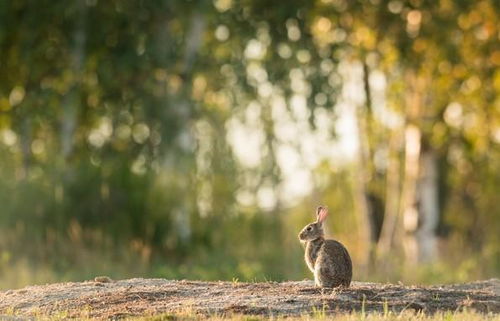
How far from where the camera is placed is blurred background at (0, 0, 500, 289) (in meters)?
26.9

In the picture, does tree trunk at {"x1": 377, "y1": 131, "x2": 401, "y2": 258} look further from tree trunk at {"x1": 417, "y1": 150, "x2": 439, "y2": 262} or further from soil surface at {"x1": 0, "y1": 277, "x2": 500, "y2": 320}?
soil surface at {"x1": 0, "y1": 277, "x2": 500, "y2": 320}

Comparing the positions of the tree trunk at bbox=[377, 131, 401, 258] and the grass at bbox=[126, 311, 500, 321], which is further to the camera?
the tree trunk at bbox=[377, 131, 401, 258]

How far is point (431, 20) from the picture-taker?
3275 cm

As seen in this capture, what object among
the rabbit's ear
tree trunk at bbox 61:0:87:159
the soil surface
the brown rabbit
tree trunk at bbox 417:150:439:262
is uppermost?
tree trunk at bbox 61:0:87:159

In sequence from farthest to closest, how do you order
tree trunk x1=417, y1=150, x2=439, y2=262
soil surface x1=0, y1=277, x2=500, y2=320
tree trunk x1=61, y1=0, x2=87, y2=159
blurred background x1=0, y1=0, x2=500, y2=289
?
tree trunk x1=417, y1=150, x2=439, y2=262 → tree trunk x1=61, y1=0, x2=87, y2=159 → blurred background x1=0, y1=0, x2=500, y2=289 → soil surface x1=0, y1=277, x2=500, y2=320

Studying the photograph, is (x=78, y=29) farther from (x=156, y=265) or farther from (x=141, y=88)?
(x=156, y=265)

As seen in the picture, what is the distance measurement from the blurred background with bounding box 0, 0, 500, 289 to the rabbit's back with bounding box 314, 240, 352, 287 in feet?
27.6

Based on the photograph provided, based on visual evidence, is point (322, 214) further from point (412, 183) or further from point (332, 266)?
point (412, 183)

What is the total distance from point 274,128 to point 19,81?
6.02 metres

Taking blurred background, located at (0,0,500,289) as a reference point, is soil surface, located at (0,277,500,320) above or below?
below

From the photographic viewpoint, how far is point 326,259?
16.1 m

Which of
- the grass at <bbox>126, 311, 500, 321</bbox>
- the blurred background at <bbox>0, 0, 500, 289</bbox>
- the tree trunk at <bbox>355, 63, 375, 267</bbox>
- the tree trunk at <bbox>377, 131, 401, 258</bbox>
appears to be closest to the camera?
the grass at <bbox>126, 311, 500, 321</bbox>

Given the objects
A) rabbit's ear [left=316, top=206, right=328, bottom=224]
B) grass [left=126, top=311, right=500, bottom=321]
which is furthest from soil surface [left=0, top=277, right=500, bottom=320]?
rabbit's ear [left=316, top=206, right=328, bottom=224]

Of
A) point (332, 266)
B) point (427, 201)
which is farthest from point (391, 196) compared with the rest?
point (332, 266)
